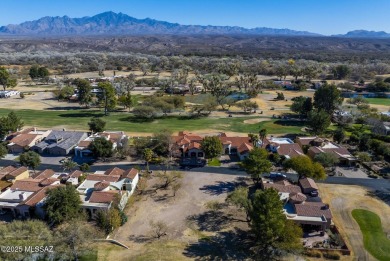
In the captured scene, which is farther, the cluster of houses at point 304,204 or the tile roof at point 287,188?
the tile roof at point 287,188

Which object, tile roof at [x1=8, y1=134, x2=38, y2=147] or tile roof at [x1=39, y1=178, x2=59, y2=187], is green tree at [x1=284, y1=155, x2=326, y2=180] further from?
tile roof at [x1=8, y1=134, x2=38, y2=147]

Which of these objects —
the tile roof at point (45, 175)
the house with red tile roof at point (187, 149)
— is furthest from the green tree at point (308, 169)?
the tile roof at point (45, 175)

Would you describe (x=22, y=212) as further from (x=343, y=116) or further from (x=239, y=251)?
(x=343, y=116)

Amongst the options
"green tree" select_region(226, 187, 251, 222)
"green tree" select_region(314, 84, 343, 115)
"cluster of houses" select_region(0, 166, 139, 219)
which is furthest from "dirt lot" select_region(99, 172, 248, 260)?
"green tree" select_region(314, 84, 343, 115)

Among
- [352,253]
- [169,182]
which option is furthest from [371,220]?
[169,182]

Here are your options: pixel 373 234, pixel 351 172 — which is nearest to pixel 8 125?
pixel 351 172

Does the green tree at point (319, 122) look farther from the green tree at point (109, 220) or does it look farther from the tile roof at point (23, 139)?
the tile roof at point (23, 139)
